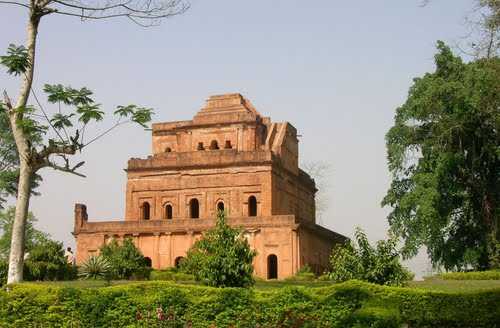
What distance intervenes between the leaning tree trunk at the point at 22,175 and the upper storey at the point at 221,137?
2518 centimetres

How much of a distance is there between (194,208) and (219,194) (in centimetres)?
232

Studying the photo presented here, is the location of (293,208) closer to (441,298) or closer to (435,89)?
(435,89)

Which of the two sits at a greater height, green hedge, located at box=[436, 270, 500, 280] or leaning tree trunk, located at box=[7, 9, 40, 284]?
leaning tree trunk, located at box=[7, 9, 40, 284]

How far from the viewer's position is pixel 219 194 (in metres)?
43.6

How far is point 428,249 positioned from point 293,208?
12.5m

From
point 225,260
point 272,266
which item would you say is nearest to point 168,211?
point 272,266

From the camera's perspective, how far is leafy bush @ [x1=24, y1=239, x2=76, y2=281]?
31.6 metres

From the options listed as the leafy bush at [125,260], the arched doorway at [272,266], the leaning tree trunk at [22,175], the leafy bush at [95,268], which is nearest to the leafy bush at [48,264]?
the leafy bush at [125,260]

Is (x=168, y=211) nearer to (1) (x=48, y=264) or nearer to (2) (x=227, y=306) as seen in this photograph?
(1) (x=48, y=264)

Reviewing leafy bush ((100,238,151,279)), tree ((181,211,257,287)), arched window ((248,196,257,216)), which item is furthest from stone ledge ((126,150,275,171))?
tree ((181,211,257,287))

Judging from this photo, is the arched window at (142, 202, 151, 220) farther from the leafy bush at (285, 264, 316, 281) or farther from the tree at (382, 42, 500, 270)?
the tree at (382, 42, 500, 270)

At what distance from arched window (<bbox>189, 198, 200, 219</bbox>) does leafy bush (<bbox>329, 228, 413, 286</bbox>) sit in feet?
76.8

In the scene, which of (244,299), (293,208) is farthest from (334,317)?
(293,208)

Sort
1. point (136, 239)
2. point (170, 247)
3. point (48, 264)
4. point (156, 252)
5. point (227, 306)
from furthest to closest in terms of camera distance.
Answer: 1. point (136, 239)
2. point (156, 252)
3. point (170, 247)
4. point (48, 264)
5. point (227, 306)
